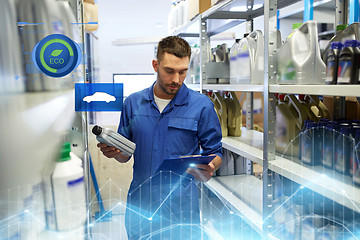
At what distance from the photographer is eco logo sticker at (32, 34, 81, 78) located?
0.70 metres

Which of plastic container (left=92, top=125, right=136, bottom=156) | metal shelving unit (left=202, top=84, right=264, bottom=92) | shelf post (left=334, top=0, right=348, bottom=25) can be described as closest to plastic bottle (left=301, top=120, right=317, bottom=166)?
metal shelving unit (left=202, top=84, right=264, bottom=92)

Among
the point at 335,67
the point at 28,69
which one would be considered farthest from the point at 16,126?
the point at 335,67

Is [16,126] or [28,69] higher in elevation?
[28,69]

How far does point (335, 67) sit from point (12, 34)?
101 centimetres

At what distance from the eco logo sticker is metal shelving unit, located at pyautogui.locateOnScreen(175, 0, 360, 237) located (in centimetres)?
65

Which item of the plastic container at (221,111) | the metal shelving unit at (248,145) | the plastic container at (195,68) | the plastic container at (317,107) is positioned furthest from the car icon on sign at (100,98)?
the plastic container at (195,68)

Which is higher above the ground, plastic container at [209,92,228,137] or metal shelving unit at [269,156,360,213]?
plastic container at [209,92,228,137]

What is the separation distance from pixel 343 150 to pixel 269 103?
0.44 meters

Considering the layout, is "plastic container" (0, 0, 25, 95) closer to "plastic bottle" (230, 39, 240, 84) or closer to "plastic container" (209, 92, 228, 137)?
"plastic bottle" (230, 39, 240, 84)

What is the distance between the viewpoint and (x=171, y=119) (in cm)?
155

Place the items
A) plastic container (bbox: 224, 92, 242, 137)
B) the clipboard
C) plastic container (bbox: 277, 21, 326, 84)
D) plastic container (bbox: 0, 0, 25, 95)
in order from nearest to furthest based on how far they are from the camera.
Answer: plastic container (bbox: 0, 0, 25, 95) → the clipboard → plastic container (bbox: 277, 21, 326, 84) → plastic container (bbox: 224, 92, 242, 137)

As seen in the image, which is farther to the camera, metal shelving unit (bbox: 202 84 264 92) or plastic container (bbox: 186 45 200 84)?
plastic container (bbox: 186 45 200 84)

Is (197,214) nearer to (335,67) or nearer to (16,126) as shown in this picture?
(16,126)

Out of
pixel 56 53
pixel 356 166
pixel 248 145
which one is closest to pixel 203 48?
pixel 248 145
